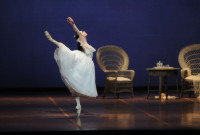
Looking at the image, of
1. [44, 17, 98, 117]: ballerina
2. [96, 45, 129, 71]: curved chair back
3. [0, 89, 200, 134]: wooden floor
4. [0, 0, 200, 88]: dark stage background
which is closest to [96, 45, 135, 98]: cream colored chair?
[96, 45, 129, 71]: curved chair back

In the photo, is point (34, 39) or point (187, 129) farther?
point (34, 39)

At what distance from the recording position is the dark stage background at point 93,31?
10.5 m

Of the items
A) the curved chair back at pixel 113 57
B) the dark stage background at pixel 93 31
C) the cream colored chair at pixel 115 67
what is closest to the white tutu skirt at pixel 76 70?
the cream colored chair at pixel 115 67

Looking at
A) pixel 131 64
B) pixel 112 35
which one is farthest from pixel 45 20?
pixel 131 64

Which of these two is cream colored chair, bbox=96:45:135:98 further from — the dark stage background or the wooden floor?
the wooden floor

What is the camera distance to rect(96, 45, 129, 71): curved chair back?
9.08m

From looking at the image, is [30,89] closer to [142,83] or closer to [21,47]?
[21,47]

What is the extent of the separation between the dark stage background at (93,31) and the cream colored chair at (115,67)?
0.91 m

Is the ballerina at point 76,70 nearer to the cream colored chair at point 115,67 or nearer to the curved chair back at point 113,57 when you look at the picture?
the cream colored chair at point 115,67

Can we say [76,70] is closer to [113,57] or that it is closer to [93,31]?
[113,57]

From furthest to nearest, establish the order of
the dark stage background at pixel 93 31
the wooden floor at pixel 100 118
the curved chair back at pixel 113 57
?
the dark stage background at pixel 93 31
the curved chair back at pixel 113 57
the wooden floor at pixel 100 118

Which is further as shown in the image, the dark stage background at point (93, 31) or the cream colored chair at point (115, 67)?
the dark stage background at point (93, 31)

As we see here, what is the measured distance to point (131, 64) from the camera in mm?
10773

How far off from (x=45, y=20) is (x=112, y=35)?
1.63m
